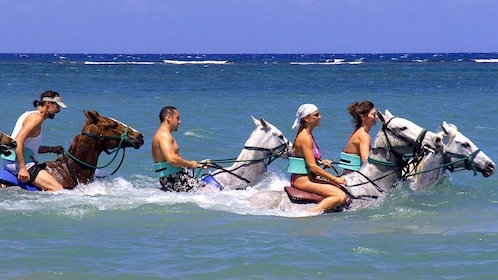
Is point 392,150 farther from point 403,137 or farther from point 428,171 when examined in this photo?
point 428,171

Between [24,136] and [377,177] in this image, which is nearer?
[377,177]

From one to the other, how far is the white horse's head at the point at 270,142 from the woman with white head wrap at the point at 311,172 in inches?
51.9

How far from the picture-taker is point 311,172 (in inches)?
382

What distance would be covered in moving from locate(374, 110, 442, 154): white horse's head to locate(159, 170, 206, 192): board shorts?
92.9 inches

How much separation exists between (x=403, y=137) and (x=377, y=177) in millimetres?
537

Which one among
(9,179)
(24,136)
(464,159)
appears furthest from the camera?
(9,179)

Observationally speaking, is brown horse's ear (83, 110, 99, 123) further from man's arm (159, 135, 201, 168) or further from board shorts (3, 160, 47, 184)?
man's arm (159, 135, 201, 168)

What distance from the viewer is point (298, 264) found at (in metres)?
7.86

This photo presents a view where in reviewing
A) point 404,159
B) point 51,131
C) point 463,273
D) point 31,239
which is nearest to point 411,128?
point 404,159

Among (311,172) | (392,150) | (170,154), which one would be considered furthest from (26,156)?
(392,150)

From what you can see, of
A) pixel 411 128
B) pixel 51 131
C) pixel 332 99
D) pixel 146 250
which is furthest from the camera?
pixel 332 99

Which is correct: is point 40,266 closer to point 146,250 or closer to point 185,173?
point 146,250

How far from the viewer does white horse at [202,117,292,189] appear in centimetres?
1134

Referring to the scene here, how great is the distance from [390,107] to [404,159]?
18271 mm
